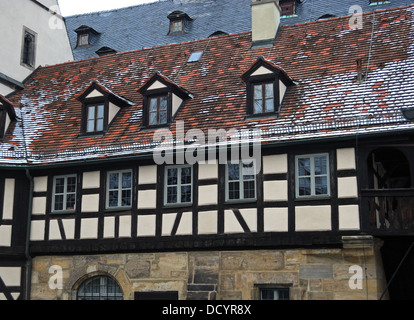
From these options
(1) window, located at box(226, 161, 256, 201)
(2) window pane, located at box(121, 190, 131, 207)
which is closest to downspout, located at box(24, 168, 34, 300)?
(2) window pane, located at box(121, 190, 131, 207)

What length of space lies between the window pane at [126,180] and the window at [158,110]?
5.18 ft

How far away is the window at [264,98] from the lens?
57.7ft

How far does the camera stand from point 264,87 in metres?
17.8

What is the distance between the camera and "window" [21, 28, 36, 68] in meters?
23.6

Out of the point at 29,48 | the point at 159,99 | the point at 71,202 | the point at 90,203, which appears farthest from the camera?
the point at 29,48

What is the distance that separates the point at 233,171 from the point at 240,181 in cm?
33

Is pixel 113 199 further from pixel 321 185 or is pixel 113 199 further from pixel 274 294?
pixel 321 185

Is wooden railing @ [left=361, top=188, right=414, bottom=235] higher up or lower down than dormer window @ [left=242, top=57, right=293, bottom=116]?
lower down

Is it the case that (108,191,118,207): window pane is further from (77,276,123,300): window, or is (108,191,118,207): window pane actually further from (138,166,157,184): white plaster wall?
(77,276,123,300): window

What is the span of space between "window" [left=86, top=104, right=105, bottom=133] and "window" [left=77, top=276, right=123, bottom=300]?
4.20m

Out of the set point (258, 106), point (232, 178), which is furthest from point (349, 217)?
point (258, 106)

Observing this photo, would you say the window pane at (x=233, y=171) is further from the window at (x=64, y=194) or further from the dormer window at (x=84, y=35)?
the dormer window at (x=84, y=35)

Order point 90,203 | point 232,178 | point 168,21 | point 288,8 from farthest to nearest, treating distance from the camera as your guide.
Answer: point 168,21
point 288,8
point 90,203
point 232,178
